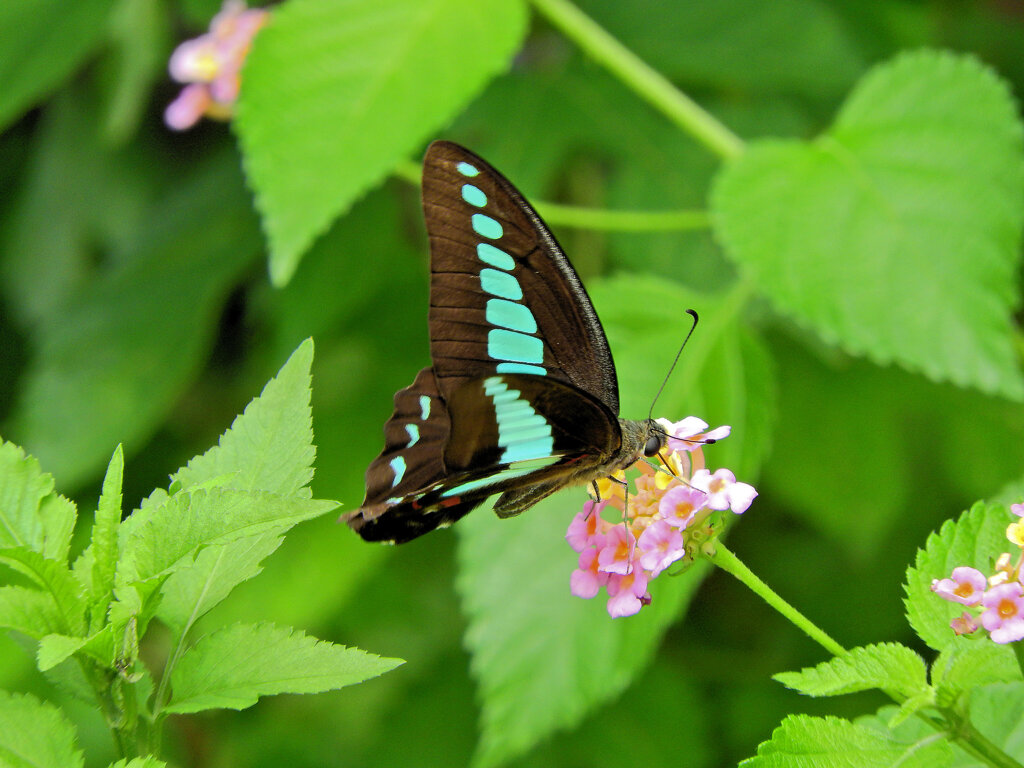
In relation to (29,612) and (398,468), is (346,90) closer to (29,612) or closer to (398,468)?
(398,468)

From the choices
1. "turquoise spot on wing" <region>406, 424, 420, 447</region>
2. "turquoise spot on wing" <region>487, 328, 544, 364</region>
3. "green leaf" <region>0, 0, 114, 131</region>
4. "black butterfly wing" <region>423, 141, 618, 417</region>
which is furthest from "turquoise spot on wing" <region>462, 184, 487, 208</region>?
"green leaf" <region>0, 0, 114, 131</region>

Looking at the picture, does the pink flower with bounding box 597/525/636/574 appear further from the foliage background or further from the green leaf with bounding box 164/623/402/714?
the foliage background

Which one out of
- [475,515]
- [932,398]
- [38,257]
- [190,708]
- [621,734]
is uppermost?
[190,708]

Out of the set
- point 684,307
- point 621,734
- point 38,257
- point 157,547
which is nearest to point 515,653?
point 684,307

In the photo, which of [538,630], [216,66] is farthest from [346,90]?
[538,630]

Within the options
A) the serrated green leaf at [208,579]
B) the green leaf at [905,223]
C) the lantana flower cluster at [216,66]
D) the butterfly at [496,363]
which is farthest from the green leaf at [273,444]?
the lantana flower cluster at [216,66]

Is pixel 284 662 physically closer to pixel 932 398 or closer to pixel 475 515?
pixel 475 515

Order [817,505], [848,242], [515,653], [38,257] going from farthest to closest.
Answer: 1. [38,257]
2. [817,505]
3. [848,242]
4. [515,653]
